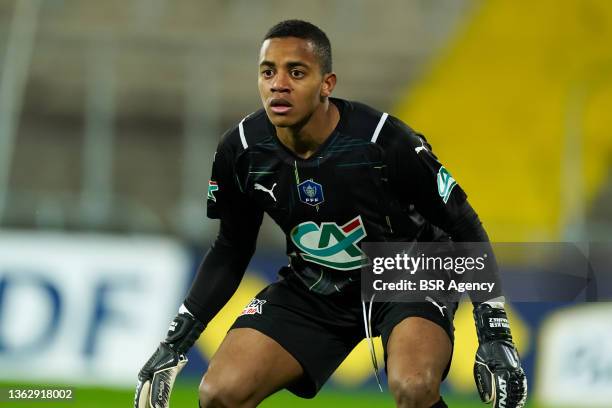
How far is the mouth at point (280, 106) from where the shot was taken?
470 centimetres

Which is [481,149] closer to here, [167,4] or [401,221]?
[167,4]

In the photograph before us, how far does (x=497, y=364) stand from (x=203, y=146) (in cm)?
893

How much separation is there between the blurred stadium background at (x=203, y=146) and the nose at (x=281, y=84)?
4840 mm

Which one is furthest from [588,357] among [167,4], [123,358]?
[167,4]

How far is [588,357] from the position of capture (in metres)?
9.74

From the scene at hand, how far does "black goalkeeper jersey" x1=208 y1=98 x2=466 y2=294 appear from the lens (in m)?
4.81

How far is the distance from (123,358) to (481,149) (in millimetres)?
6750

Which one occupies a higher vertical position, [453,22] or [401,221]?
[453,22]

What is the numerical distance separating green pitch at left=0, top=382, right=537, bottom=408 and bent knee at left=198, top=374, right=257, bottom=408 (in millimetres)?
3712

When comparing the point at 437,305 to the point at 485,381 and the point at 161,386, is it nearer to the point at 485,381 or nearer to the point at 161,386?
the point at 485,381

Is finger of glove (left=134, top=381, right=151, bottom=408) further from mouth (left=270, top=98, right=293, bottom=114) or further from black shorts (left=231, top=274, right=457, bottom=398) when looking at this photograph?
mouth (left=270, top=98, right=293, bottom=114)

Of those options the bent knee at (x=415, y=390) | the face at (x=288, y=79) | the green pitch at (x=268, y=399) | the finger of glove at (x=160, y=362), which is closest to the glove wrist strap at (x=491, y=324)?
the bent knee at (x=415, y=390)

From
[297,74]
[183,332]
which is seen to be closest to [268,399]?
[183,332]

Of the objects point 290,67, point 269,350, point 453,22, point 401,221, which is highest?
point 453,22
